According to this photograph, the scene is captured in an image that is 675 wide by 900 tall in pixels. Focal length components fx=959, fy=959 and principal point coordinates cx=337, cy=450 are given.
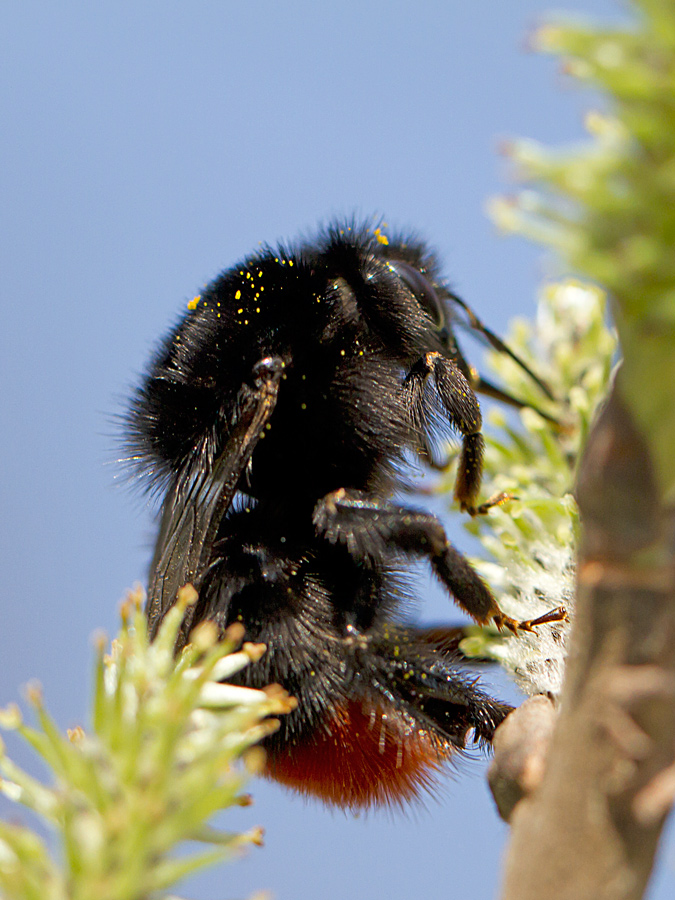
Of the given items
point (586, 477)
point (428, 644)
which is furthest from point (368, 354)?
point (586, 477)

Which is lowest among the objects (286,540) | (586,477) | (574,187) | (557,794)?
(557,794)

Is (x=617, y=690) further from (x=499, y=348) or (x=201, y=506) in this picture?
(x=499, y=348)

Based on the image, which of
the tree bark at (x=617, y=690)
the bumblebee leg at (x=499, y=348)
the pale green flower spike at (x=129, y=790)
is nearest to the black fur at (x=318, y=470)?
the bumblebee leg at (x=499, y=348)

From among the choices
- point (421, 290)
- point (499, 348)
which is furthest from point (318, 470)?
→ point (499, 348)

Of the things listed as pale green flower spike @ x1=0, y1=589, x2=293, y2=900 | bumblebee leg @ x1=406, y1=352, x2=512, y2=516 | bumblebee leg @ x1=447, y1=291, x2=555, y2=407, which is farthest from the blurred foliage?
bumblebee leg @ x1=447, y1=291, x2=555, y2=407

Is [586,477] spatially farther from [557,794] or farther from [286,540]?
[286,540]

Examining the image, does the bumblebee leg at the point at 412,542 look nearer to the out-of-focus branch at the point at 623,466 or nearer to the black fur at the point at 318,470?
the black fur at the point at 318,470

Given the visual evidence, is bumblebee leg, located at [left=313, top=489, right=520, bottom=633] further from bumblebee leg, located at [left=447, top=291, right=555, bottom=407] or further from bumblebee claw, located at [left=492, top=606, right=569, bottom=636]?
bumblebee leg, located at [left=447, top=291, right=555, bottom=407]
